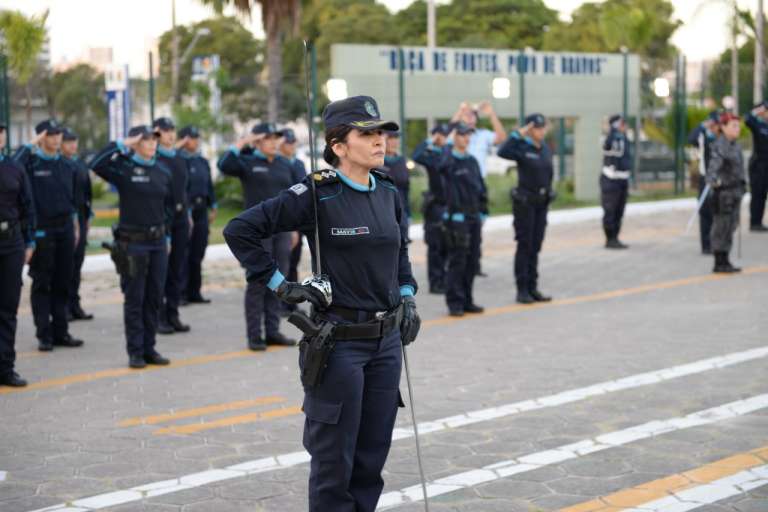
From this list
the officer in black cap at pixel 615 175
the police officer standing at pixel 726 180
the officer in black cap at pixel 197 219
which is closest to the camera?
the officer in black cap at pixel 197 219

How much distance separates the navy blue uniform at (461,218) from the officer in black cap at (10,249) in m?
4.44

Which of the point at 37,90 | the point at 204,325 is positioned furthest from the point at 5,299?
the point at 37,90

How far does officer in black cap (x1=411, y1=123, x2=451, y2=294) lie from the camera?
13.1 m

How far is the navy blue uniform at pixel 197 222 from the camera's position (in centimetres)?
1262

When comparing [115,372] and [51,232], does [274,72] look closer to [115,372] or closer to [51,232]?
[51,232]

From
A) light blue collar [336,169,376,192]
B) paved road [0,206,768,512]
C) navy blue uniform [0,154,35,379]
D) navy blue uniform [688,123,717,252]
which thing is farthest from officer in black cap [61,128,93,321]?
navy blue uniform [688,123,717,252]

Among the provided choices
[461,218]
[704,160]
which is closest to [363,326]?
[461,218]

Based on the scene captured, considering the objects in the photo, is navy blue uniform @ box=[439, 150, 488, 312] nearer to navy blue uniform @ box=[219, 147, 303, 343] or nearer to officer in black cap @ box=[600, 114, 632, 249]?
navy blue uniform @ box=[219, 147, 303, 343]

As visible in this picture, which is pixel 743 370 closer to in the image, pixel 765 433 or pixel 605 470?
pixel 765 433

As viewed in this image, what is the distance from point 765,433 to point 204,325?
6067 millimetres

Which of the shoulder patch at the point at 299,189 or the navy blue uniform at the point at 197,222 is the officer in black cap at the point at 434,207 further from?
the shoulder patch at the point at 299,189

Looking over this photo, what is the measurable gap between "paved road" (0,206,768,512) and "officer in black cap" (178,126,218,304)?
48 centimetres

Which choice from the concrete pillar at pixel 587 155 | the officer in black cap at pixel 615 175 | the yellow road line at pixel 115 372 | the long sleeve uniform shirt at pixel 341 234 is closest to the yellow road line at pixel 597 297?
the yellow road line at pixel 115 372

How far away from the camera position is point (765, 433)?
705 cm
